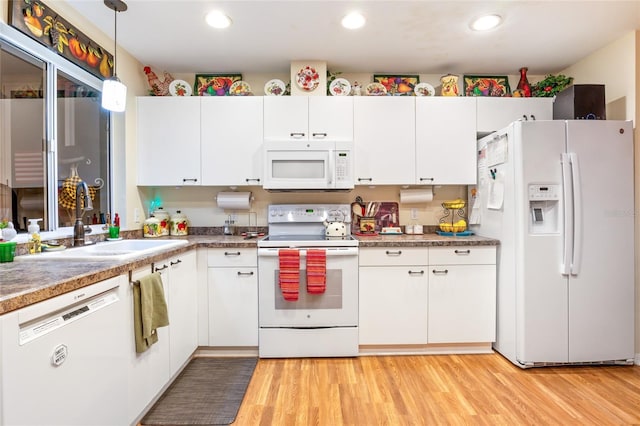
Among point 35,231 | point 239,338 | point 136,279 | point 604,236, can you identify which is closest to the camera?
point 136,279

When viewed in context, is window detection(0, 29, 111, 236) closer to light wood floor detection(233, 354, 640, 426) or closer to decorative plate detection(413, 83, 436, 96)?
light wood floor detection(233, 354, 640, 426)

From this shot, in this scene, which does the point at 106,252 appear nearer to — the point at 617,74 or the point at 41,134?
the point at 41,134

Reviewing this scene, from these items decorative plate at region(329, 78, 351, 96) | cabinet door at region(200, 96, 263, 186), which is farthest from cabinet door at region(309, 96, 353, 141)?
cabinet door at region(200, 96, 263, 186)

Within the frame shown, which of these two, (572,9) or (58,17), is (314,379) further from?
(572,9)

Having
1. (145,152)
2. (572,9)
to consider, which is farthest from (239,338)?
(572,9)

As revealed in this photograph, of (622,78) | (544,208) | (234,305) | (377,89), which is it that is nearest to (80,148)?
(234,305)

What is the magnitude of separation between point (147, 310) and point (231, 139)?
1.65m

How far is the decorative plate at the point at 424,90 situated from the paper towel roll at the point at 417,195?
2.88 ft

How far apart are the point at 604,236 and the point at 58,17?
3873 millimetres

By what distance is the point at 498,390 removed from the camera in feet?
6.86

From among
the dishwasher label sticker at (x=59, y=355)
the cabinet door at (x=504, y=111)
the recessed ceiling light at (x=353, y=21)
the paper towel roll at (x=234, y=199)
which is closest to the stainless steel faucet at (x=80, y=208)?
the paper towel roll at (x=234, y=199)

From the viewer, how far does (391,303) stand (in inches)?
101

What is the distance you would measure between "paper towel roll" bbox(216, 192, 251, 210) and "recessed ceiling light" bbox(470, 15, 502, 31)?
2228mm

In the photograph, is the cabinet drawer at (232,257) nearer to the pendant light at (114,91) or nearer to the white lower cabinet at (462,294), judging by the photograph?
the pendant light at (114,91)
